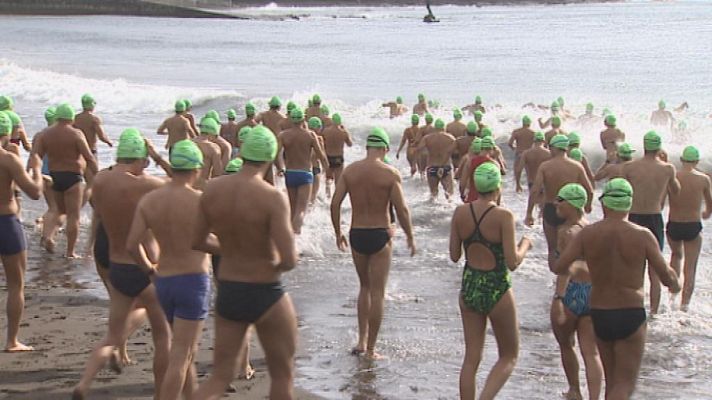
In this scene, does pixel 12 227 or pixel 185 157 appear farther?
pixel 12 227

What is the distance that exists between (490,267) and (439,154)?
36.5ft

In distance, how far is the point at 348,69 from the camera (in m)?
59.4

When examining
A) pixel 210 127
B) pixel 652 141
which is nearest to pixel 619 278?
pixel 652 141

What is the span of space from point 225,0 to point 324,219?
13390 centimetres

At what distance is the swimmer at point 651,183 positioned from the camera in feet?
33.7

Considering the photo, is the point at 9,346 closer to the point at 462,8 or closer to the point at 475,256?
the point at 475,256

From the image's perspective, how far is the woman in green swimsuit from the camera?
6.87 meters

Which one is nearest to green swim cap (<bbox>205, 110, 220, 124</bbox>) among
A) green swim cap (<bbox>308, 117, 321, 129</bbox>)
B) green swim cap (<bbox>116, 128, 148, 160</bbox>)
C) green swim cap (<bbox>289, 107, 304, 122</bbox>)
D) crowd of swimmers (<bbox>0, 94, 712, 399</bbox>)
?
green swim cap (<bbox>289, 107, 304, 122</bbox>)

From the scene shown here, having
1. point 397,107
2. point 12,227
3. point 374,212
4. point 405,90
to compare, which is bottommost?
point 405,90

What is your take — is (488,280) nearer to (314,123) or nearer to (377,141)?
(377,141)

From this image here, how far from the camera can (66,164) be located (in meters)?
12.3

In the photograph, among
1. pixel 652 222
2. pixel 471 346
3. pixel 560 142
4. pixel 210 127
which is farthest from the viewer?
pixel 210 127

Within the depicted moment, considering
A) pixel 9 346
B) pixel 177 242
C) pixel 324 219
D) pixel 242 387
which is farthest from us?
pixel 324 219

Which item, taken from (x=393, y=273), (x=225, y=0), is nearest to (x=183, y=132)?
Answer: (x=393, y=273)
